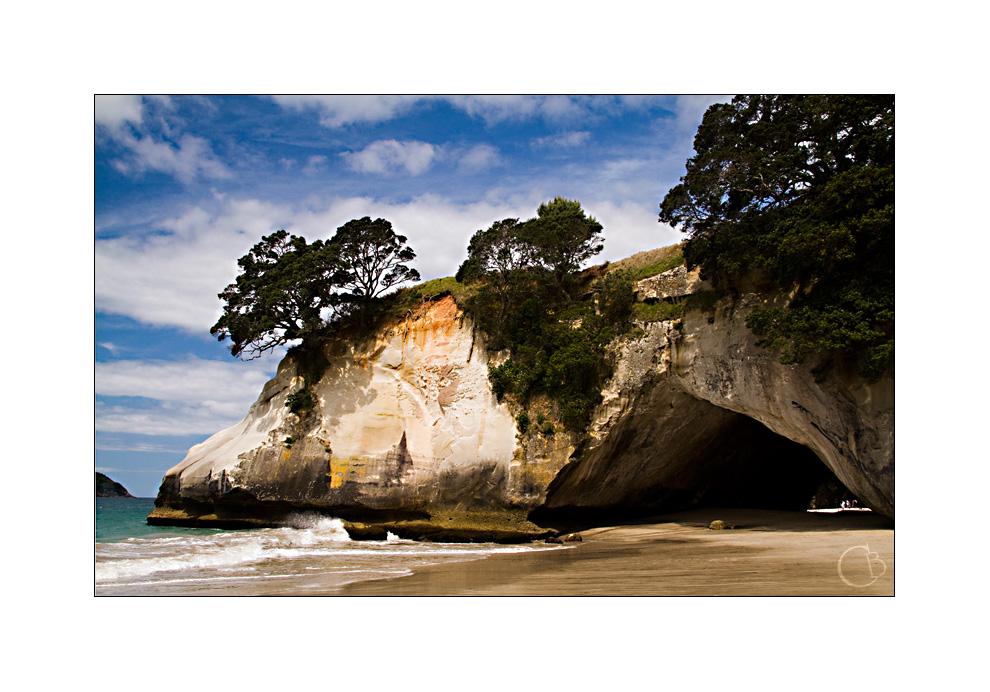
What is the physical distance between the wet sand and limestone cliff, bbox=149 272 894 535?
10.1 feet

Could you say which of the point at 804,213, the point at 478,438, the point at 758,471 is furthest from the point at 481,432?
the point at 758,471

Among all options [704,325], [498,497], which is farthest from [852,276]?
[498,497]

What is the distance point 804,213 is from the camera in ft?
44.4

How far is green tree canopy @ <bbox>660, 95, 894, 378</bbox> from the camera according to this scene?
1187 cm

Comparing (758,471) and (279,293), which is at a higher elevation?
(279,293)

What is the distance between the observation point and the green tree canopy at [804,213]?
467 inches

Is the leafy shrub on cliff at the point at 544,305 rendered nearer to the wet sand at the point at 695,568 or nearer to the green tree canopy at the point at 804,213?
the green tree canopy at the point at 804,213

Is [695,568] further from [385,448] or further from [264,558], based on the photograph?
[385,448]

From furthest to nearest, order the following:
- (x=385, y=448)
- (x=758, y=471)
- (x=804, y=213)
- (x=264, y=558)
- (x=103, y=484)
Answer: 1. (x=758, y=471)
2. (x=385, y=448)
3. (x=804, y=213)
4. (x=264, y=558)
5. (x=103, y=484)

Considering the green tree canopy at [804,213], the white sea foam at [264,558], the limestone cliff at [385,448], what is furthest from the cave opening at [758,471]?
the white sea foam at [264,558]

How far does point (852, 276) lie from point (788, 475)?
16912mm

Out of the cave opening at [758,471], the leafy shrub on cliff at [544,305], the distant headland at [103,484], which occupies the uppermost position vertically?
the leafy shrub on cliff at [544,305]

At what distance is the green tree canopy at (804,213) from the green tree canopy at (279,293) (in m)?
12.2

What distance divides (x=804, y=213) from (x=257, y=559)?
555 inches
